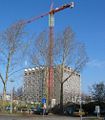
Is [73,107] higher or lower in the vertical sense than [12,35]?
lower

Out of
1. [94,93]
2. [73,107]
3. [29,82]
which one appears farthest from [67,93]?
[73,107]

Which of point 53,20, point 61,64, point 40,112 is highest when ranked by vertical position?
point 53,20

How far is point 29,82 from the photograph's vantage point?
110 m

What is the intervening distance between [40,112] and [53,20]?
45074 millimetres

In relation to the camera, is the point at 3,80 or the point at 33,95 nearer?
the point at 3,80

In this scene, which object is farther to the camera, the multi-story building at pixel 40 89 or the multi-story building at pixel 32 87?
the multi-story building at pixel 40 89

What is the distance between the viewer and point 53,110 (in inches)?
2800

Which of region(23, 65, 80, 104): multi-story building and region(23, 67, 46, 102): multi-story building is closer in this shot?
region(23, 67, 46, 102): multi-story building

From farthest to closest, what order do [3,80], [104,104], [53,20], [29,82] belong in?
1. [29,82]
2. [53,20]
3. [104,104]
4. [3,80]

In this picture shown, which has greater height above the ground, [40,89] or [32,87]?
[32,87]

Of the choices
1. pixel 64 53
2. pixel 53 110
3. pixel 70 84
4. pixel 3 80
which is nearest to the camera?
pixel 3 80

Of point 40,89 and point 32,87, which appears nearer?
point 40,89

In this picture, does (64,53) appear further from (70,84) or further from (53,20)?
(70,84)

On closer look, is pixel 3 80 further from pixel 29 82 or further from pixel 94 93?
pixel 29 82
